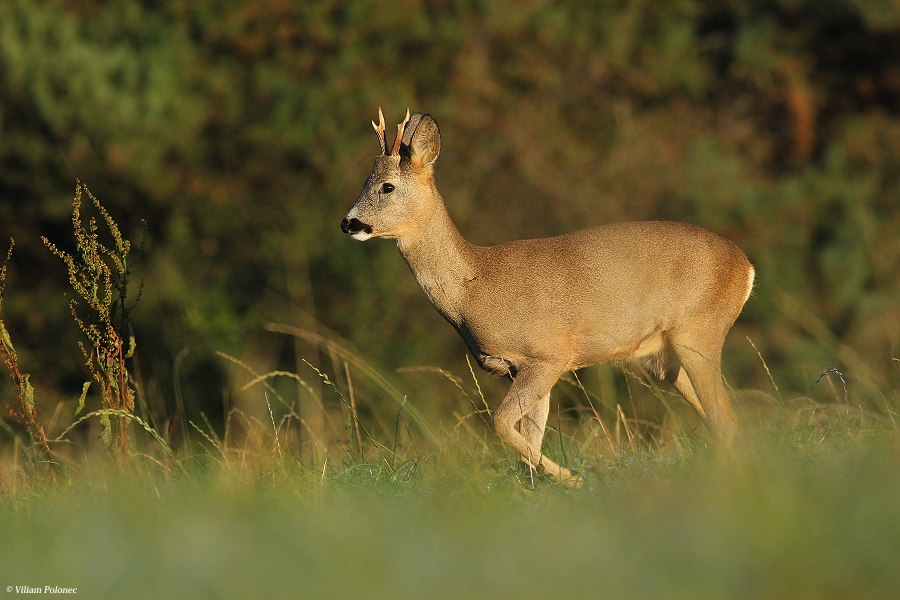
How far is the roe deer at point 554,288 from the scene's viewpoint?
5.97 meters

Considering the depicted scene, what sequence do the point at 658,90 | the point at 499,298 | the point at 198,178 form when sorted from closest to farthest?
1. the point at 499,298
2. the point at 198,178
3. the point at 658,90

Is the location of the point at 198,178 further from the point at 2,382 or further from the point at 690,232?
the point at 690,232

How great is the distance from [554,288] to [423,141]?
1060mm

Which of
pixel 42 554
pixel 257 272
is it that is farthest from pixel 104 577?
pixel 257 272

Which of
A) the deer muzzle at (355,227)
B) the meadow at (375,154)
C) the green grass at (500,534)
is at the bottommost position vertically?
the meadow at (375,154)

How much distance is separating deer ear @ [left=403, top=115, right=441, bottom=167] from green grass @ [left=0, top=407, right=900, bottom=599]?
197 centimetres

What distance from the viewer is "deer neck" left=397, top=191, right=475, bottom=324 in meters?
6.09

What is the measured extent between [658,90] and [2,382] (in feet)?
34.3

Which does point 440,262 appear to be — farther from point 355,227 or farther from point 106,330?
point 106,330

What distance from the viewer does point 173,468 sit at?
18.3 ft

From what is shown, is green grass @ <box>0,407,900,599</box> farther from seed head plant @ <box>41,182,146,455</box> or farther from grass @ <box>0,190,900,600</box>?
seed head plant @ <box>41,182,146,455</box>

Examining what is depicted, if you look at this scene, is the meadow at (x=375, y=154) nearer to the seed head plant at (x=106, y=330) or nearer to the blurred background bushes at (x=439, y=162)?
the blurred background bushes at (x=439, y=162)

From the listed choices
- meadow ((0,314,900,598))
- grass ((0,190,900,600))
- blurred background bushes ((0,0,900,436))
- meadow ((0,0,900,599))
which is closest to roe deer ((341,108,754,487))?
grass ((0,190,900,600))

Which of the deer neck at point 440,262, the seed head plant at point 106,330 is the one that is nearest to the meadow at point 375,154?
the deer neck at point 440,262
